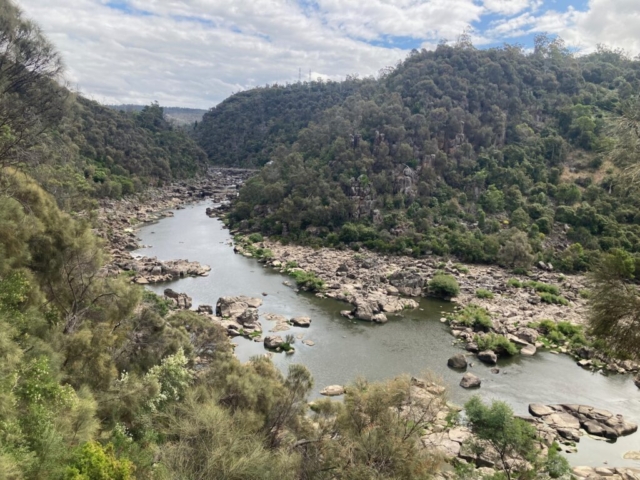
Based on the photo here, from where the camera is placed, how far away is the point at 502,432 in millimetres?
16359

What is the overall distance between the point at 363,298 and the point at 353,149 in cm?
3522

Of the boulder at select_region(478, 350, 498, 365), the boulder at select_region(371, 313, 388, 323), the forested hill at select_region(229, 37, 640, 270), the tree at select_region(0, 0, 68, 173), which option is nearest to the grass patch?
the tree at select_region(0, 0, 68, 173)

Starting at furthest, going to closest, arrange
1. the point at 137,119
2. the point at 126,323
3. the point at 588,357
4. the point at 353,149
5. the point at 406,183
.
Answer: the point at 137,119, the point at 353,149, the point at 406,183, the point at 588,357, the point at 126,323

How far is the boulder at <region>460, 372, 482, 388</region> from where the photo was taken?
24.4 meters

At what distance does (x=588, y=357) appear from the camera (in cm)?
2795

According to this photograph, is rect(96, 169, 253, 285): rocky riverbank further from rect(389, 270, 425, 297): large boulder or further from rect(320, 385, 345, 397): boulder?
rect(389, 270, 425, 297): large boulder

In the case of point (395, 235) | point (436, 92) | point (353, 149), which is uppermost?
point (436, 92)

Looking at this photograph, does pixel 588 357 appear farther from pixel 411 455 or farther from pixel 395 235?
pixel 395 235

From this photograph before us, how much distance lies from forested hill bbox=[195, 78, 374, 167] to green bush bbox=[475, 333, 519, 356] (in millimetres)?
88938

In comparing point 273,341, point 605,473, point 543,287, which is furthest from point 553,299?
point 273,341

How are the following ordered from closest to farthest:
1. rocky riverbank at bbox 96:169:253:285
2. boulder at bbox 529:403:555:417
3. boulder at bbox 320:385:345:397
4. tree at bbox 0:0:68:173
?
tree at bbox 0:0:68:173
boulder at bbox 529:403:555:417
boulder at bbox 320:385:345:397
rocky riverbank at bbox 96:169:253:285

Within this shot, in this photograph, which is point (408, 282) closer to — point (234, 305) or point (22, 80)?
point (234, 305)

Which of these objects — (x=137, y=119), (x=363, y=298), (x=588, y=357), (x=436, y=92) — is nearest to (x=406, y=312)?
(x=363, y=298)

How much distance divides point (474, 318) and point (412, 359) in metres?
7.35
